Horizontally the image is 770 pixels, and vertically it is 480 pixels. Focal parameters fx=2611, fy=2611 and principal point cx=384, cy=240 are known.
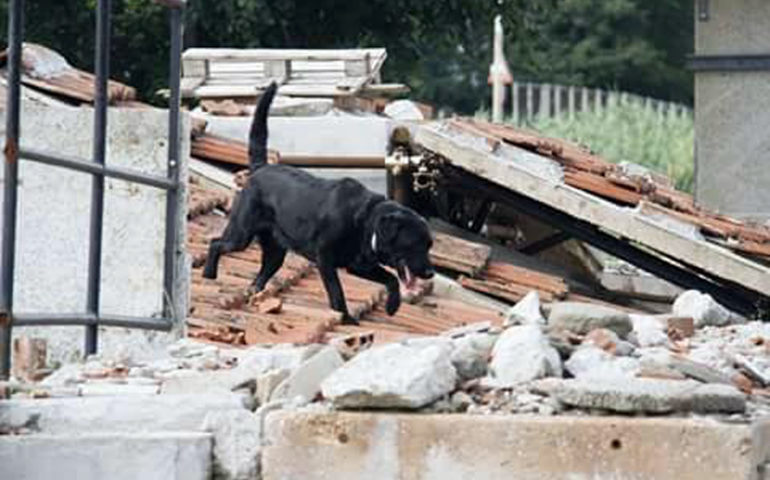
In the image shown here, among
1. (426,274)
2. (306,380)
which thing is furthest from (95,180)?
(426,274)

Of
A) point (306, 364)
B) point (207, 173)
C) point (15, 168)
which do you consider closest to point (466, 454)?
point (306, 364)

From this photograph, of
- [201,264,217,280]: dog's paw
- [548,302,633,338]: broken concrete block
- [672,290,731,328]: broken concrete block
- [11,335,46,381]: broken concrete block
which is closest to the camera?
[548,302,633,338]: broken concrete block

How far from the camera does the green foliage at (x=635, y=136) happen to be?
3291cm

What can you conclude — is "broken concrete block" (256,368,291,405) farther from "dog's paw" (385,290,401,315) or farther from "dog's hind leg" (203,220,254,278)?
"dog's hind leg" (203,220,254,278)

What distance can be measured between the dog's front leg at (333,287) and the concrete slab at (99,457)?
15.7 feet

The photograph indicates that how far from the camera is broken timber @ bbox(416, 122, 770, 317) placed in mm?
Result: 14469

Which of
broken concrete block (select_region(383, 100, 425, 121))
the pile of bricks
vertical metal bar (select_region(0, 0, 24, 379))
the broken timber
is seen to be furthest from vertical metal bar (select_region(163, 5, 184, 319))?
broken concrete block (select_region(383, 100, 425, 121))

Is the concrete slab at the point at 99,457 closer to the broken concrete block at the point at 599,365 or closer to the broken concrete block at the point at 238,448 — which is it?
the broken concrete block at the point at 238,448

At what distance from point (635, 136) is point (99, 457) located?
92.9 feet

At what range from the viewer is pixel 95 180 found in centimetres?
870

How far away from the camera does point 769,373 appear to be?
789 cm

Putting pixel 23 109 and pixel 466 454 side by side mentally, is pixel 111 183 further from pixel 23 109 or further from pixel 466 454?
pixel 466 454

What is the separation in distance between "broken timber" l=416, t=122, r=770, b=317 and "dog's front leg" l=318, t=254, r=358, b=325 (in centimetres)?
216

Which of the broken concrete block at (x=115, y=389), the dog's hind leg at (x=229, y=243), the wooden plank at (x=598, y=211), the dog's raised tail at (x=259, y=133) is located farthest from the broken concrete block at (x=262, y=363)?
the wooden plank at (x=598, y=211)
